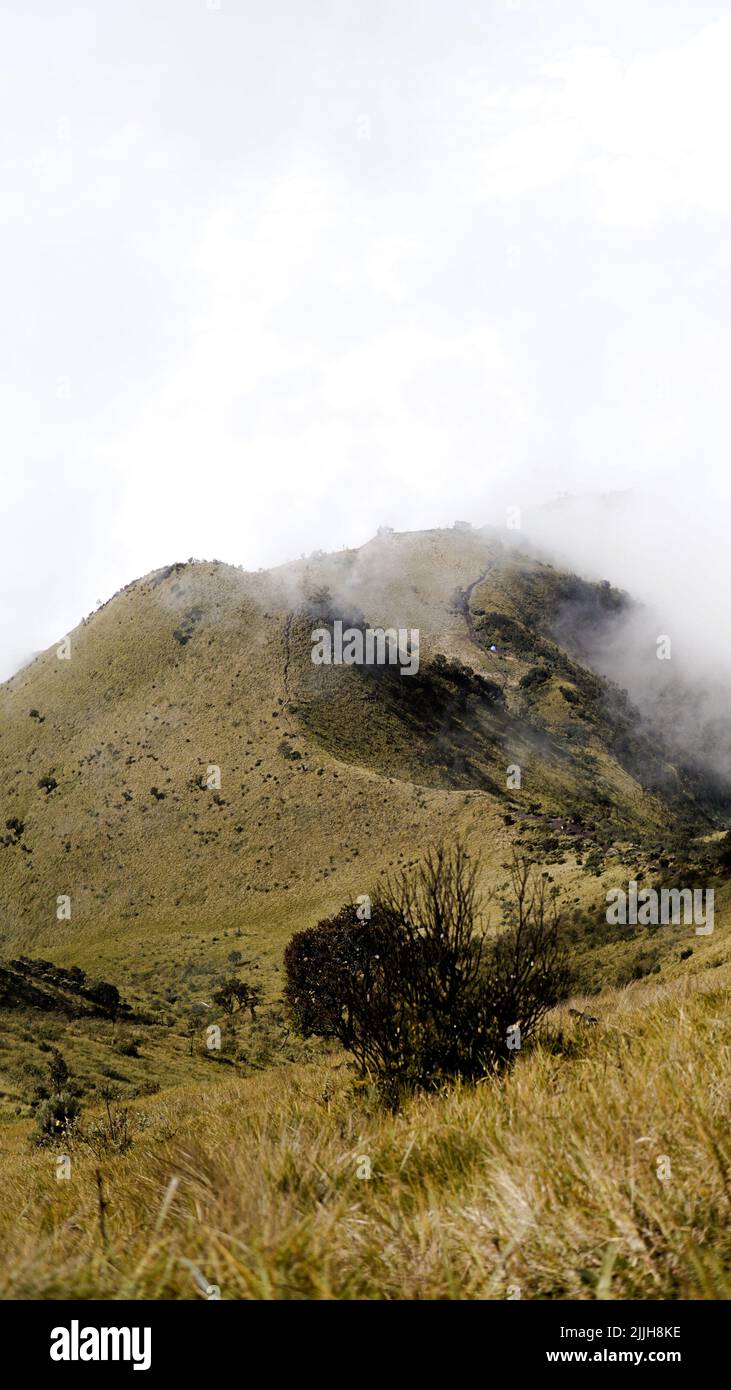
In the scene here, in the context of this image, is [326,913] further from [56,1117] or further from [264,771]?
[56,1117]

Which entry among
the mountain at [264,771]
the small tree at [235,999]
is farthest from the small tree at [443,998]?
the mountain at [264,771]

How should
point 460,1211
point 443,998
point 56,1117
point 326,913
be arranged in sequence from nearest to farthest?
1. point 460,1211
2. point 443,998
3. point 56,1117
4. point 326,913

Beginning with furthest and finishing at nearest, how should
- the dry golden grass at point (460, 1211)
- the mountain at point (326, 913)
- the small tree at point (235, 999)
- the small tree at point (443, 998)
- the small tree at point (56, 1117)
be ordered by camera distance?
the small tree at point (235, 999)
the small tree at point (56, 1117)
the small tree at point (443, 998)
the mountain at point (326, 913)
the dry golden grass at point (460, 1211)

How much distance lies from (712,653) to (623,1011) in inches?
6957

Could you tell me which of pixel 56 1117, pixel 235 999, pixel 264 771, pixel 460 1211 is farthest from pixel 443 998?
pixel 264 771

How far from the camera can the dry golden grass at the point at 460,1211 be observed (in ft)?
6.50

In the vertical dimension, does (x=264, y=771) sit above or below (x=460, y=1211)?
above

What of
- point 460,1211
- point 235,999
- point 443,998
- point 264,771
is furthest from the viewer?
point 264,771

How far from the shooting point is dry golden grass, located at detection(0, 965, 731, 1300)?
1981mm

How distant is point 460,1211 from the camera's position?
2.37m

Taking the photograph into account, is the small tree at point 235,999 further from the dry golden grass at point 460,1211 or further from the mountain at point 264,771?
the dry golden grass at point 460,1211

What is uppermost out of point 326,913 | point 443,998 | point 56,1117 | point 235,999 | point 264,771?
point 264,771

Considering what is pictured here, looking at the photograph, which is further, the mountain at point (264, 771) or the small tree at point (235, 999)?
the mountain at point (264, 771)

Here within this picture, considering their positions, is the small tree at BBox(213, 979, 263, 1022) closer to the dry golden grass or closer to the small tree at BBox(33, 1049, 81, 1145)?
the small tree at BBox(33, 1049, 81, 1145)
